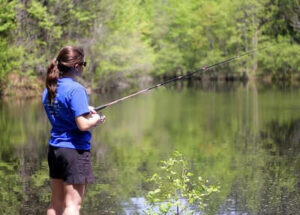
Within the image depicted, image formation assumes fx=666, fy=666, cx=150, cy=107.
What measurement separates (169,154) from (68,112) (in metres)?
7.86

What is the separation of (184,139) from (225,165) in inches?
158

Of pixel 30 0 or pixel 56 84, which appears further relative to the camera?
pixel 30 0

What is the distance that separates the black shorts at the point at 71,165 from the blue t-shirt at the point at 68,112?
0.05 m

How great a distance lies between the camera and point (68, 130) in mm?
4965

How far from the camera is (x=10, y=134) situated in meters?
16.7

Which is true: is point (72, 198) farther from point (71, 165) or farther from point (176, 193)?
point (176, 193)

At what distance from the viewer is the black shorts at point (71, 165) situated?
16.2 ft

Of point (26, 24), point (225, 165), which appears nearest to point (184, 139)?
point (225, 165)

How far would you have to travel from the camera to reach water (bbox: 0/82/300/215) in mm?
8297

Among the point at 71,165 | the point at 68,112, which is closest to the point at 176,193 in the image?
the point at 71,165

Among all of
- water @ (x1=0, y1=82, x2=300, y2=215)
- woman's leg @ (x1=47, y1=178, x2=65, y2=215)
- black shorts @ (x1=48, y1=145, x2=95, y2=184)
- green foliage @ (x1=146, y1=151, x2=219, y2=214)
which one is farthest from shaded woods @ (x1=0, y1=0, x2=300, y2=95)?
black shorts @ (x1=48, y1=145, x2=95, y2=184)

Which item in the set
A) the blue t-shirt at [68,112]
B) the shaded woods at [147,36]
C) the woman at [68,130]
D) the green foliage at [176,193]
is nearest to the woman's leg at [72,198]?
the woman at [68,130]

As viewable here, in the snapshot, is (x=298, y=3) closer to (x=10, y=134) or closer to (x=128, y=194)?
(x=10, y=134)

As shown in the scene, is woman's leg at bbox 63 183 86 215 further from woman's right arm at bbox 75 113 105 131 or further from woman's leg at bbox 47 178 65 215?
woman's right arm at bbox 75 113 105 131
